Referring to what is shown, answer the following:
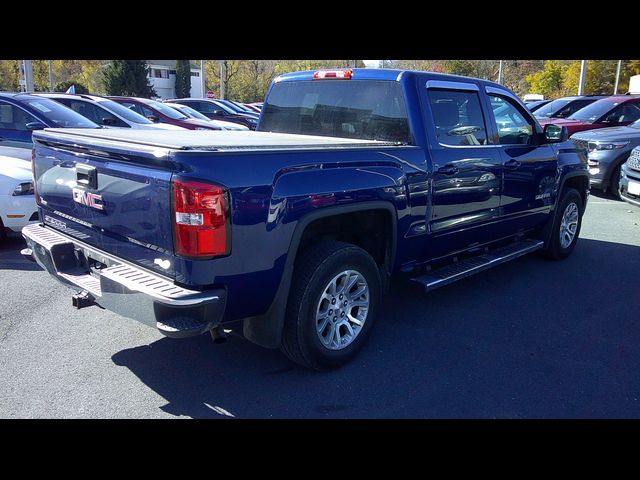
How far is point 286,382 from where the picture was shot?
11.7 ft

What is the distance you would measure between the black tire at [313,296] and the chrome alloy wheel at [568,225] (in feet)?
11.8

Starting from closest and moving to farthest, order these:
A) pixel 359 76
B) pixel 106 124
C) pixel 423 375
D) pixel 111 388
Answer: pixel 111 388
pixel 423 375
pixel 359 76
pixel 106 124

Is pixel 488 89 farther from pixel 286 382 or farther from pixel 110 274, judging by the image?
pixel 110 274

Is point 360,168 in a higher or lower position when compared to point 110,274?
higher

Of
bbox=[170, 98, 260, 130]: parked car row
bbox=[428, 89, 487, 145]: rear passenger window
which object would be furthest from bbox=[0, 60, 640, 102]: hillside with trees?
bbox=[428, 89, 487, 145]: rear passenger window

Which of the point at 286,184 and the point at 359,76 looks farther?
the point at 359,76

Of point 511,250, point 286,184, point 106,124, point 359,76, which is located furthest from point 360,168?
point 106,124

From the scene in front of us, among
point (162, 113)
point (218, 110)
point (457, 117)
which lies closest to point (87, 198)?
point (457, 117)

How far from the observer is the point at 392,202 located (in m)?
3.80

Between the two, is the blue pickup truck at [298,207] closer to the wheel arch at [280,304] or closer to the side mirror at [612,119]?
the wheel arch at [280,304]

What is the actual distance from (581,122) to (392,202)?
10.6 meters

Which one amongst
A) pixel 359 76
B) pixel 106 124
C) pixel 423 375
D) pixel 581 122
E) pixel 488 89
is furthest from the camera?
pixel 581 122

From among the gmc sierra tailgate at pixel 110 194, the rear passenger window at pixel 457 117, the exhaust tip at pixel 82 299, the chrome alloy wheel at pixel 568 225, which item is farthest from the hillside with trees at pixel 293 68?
the exhaust tip at pixel 82 299
